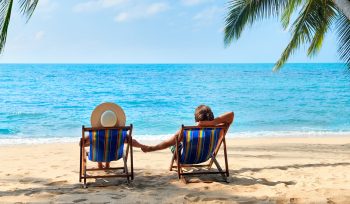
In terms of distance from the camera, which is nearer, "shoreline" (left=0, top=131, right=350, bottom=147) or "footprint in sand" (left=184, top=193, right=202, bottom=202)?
"footprint in sand" (left=184, top=193, right=202, bottom=202)

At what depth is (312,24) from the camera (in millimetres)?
8023

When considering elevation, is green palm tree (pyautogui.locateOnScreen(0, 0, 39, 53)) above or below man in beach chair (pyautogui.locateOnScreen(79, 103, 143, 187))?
above

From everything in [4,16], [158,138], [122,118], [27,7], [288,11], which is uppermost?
[288,11]

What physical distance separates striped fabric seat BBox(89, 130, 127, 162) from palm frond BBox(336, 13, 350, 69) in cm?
372

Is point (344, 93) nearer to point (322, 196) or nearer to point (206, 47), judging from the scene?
point (322, 196)

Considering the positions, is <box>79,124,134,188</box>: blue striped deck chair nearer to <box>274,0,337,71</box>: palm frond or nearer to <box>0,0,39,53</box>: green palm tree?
<box>0,0,39,53</box>: green palm tree

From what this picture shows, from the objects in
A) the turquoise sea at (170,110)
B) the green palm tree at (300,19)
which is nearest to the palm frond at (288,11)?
the green palm tree at (300,19)

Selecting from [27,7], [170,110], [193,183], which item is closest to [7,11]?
[27,7]

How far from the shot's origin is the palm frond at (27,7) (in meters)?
4.55

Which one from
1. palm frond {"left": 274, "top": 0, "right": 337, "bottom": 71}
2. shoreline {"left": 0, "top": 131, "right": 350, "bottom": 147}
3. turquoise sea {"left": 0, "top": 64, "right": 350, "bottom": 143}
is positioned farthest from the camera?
turquoise sea {"left": 0, "top": 64, "right": 350, "bottom": 143}

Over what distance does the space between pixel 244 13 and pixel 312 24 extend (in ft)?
4.86

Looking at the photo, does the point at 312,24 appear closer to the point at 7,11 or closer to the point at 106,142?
the point at 106,142

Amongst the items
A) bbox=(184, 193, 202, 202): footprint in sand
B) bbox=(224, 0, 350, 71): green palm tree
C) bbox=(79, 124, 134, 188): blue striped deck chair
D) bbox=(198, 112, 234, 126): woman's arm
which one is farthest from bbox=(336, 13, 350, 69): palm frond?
bbox=(79, 124, 134, 188): blue striped deck chair

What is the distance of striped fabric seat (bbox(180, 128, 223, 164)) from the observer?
4543mm
